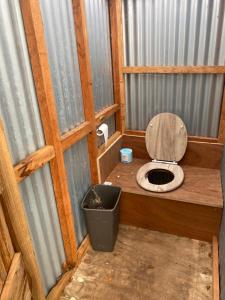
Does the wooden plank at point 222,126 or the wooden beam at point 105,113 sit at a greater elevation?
the wooden beam at point 105,113

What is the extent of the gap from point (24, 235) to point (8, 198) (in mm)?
195

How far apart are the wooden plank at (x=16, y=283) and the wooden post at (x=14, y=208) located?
4 centimetres

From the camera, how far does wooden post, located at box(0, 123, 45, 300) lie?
85 cm

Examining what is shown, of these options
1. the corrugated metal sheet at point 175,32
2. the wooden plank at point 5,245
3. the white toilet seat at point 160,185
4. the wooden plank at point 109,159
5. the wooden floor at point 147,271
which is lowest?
the wooden floor at point 147,271

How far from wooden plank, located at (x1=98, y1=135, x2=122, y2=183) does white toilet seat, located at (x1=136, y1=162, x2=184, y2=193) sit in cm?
28

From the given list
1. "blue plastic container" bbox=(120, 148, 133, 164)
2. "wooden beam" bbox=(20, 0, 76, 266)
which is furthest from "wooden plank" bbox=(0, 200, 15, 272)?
"blue plastic container" bbox=(120, 148, 133, 164)

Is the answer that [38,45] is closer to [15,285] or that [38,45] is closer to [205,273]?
[15,285]

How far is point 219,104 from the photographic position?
198 cm

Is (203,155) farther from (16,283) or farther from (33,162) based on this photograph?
(16,283)

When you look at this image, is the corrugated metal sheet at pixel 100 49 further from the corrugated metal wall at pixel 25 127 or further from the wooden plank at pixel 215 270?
the wooden plank at pixel 215 270

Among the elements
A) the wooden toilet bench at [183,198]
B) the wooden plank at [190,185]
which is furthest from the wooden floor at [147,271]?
the wooden plank at [190,185]

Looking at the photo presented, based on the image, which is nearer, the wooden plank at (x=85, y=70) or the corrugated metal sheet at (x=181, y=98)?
the wooden plank at (x=85, y=70)

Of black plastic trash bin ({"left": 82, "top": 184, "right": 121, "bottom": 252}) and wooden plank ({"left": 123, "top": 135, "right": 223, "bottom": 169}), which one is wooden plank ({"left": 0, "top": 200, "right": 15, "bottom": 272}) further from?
wooden plank ({"left": 123, "top": 135, "right": 223, "bottom": 169})

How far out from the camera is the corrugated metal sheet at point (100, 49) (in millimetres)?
1670
